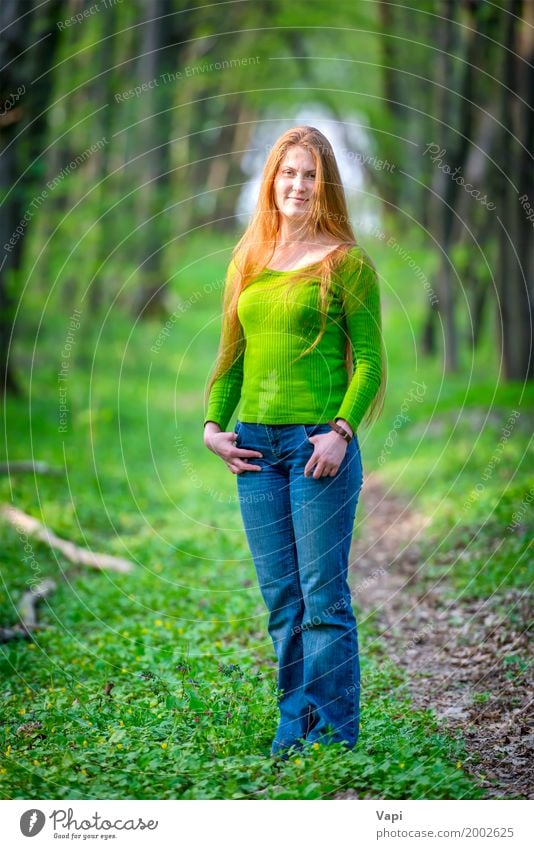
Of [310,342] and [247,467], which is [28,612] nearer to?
[247,467]

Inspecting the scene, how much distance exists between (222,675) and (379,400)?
183 cm

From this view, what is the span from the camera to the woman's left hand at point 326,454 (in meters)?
3.84

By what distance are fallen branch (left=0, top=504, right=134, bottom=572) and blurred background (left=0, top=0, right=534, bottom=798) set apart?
3.0 inches

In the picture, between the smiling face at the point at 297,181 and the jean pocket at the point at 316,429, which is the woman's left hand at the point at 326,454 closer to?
the jean pocket at the point at 316,429

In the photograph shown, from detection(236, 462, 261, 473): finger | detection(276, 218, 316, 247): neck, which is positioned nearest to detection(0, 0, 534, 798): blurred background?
detection(236, 462, 261, 473): finger

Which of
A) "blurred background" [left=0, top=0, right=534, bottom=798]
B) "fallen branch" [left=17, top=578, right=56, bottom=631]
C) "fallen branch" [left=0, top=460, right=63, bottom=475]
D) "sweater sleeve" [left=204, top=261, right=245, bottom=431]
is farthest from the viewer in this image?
"fallen branch" [left=0, top=460, right=63, bottom=475]

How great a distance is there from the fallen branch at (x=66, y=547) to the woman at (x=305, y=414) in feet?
13.2

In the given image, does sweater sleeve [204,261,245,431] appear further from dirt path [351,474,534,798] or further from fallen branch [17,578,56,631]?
fallen branch [17,578,56,631]

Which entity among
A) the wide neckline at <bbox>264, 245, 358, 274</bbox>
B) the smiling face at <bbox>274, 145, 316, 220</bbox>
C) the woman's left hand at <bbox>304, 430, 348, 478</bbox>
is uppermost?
the smiling face at <bbox>274, 145, 316, 220</bbox>

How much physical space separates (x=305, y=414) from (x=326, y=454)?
0.75 feet

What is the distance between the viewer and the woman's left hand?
3.84m

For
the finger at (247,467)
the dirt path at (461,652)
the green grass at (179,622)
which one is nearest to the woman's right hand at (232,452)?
the finger at (247,467)

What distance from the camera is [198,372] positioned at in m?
20.2

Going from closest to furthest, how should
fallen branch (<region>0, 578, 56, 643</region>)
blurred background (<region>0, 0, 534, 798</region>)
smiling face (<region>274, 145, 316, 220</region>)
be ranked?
smiling face (<region>274, 145, 316, 220</region>), blurred background (<region>0, 0, 534, 798</region>), fallen branch (<region>0, 578, 56, 643</region>)
